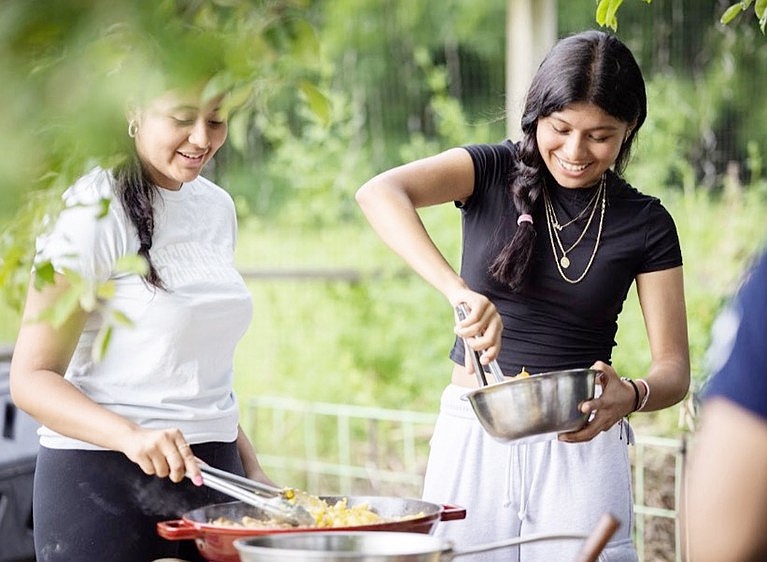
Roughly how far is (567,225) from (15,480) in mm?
1843

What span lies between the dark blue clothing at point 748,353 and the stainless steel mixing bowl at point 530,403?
0.64m

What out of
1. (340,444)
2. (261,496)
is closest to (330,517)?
(261,496)

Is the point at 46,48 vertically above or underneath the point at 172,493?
above

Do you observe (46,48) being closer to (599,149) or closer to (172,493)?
(172,493)

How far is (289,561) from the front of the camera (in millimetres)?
A: 1286

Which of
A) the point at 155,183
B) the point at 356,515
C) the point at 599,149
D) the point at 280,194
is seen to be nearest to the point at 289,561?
the point at 356,515

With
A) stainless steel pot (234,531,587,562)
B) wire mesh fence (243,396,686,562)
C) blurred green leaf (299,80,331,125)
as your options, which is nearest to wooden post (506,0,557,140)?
wire mesh fence (243,396,686,562)

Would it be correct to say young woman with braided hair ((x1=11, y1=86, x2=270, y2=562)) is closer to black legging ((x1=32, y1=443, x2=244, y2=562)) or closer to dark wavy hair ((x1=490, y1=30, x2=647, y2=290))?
black legging ((x1=32, y1=443, x2=244, y2=562))

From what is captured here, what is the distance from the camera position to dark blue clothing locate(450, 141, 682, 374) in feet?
6.86

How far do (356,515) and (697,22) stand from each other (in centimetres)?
334

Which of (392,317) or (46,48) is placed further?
(392,317)

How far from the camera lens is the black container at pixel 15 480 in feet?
10.3

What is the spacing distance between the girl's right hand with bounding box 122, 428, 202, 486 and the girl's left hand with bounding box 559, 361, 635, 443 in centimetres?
59

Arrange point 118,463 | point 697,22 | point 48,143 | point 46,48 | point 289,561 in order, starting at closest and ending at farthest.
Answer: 1. point 46,48
2. point 48,143
3. point 289,561
4. point 118,463
5. point 697,22
